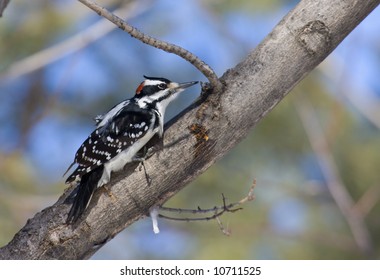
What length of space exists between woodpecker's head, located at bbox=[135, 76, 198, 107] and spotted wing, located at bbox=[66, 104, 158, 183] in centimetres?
18

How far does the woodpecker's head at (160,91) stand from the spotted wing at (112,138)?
0.18 meters

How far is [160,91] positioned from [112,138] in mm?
436

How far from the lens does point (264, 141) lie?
6.23 meters

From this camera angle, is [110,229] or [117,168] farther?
[117,168]

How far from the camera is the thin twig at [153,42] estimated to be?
6.70 feet

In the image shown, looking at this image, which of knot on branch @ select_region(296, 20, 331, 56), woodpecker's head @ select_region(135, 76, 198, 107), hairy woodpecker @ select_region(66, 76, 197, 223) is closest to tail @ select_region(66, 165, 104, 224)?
hairy woodpecker @ select_region(66, 76, 197, 223)

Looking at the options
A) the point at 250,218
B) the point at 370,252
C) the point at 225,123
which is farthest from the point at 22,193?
the point at 225,123

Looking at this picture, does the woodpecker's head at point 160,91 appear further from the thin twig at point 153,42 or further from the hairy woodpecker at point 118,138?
the thin twig at point 153,42

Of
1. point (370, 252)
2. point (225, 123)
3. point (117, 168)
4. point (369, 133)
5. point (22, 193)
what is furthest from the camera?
point (369, 133)

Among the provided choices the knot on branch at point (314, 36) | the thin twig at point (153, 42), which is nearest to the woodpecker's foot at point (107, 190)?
the thin twig at point (153, 42)

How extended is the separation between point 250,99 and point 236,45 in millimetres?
3593

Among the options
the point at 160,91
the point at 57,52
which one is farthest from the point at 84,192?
the point at 57,52

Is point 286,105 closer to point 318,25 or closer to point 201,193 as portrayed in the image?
point 201,193

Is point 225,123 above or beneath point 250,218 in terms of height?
beneath
